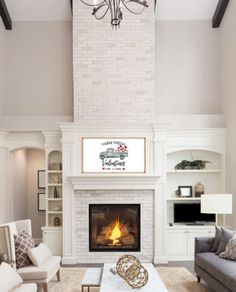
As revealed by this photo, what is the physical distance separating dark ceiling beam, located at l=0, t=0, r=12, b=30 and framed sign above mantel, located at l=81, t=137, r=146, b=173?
2918 mm

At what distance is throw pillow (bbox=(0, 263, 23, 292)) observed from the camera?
4.74 metres

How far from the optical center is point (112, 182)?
8.44 meters

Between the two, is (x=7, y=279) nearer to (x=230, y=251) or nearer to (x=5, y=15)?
(x=230, y=251)

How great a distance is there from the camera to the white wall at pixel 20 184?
969cm

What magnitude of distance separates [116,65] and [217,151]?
2546 mm

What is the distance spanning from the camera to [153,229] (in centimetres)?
851

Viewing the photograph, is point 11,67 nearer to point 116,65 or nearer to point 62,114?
point 62,114

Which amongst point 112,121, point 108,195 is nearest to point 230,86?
point 112,121

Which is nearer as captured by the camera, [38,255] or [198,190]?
[38,255]

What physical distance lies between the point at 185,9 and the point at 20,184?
513 cm

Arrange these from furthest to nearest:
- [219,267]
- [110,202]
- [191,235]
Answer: [191,235] → [110,202] → [219,267]

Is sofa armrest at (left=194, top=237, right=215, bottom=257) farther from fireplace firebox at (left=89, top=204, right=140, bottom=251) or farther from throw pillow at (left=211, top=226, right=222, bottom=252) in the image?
fireplace firebox at (left=89, top=204, right=140, bottom=251)

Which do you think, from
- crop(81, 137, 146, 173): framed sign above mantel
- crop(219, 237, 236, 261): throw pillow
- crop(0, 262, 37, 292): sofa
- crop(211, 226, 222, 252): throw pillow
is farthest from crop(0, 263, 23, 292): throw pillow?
crop(81, 137, 146, 173): framed sign above mantel

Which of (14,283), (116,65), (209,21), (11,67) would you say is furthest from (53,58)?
(14,283)
